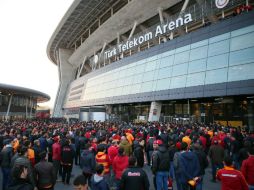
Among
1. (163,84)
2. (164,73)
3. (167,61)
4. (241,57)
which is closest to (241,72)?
(241,57)

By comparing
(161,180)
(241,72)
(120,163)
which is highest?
(241,72)

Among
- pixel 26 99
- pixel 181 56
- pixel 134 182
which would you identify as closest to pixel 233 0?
A: pixel 181 56

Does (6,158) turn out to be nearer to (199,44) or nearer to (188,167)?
(188,167)

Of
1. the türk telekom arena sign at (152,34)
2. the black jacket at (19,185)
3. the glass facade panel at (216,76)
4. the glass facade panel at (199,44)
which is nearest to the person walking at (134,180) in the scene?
the black jacket at (19,185)

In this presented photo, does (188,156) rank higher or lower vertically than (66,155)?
higher

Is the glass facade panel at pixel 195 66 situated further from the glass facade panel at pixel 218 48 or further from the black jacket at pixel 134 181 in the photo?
the black jacket at pixel 134 181

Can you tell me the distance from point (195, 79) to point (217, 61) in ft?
11.2

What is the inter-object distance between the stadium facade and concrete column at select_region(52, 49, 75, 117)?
8.76 meters

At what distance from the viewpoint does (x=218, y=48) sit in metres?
27.8

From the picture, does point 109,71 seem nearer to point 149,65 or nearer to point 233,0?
point 149,65

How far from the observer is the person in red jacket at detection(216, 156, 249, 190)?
5.32 metres

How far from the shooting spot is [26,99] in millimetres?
78875

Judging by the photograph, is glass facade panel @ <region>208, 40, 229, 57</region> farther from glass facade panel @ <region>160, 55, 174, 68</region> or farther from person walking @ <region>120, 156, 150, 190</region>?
person walking @ <region>120, 156, 150, 190</region>

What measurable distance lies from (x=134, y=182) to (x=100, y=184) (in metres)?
0.77
